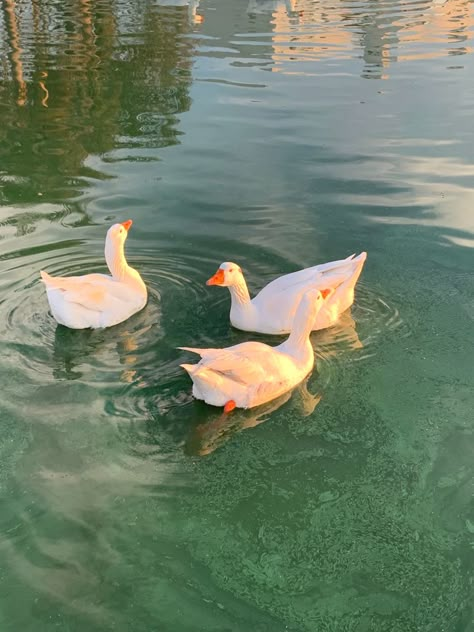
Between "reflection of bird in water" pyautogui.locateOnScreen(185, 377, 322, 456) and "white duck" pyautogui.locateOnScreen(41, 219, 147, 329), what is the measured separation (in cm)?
166

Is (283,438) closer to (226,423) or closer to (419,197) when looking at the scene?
(226,423)

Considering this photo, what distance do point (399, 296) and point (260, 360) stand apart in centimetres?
215

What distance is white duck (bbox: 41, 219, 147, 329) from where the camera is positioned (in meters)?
6.44

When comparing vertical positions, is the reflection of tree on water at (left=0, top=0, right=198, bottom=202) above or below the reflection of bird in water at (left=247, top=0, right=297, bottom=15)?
below

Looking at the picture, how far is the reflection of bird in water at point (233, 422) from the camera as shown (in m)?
5.27

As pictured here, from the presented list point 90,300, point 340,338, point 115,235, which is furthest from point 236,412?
point 115,235

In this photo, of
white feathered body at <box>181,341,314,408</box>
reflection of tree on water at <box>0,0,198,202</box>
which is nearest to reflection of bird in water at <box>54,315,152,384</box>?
white feathered body at <box>181,341,314,408</box>

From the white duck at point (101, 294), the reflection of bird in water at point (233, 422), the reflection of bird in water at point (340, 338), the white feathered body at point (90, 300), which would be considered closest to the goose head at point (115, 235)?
the white duck at point (101, 294)

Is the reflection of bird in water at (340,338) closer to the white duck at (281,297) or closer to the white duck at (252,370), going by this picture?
the white duck at (281,297)

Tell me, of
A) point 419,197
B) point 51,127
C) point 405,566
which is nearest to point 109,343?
point 405,566

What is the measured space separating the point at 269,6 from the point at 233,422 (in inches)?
948

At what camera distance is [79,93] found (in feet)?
46.3

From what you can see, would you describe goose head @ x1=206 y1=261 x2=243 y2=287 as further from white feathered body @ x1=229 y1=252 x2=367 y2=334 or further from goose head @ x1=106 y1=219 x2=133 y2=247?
goose head @ x1=106 y1=219 x2=133 y2=247

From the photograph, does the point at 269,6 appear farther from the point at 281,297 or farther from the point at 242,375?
the point at 242,375
